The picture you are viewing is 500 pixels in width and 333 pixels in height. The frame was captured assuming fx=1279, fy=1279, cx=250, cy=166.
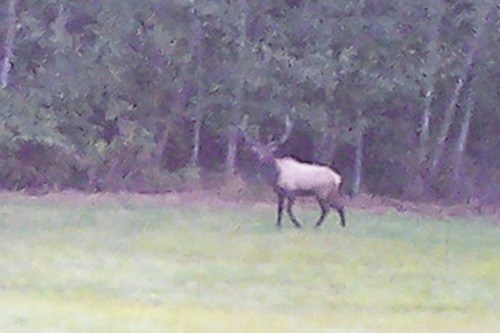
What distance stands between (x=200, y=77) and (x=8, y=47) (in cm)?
379

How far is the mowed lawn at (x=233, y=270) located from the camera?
1170 cm

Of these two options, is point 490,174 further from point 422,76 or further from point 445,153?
point 422,76

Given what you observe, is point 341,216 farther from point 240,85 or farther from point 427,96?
point 427,96

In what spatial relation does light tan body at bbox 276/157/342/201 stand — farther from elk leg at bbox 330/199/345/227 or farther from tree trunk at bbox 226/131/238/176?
tree trunk at bbox 226/131/238/176

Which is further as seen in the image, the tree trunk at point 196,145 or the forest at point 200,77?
the tree trunk at point 196,145

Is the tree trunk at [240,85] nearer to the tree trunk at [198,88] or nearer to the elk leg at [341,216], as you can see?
the tree trunk at [198,88]

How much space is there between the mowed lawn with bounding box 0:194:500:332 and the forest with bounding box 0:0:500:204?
2457 mm

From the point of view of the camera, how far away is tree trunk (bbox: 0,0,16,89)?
2472cm

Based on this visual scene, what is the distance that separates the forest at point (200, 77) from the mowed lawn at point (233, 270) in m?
2.46

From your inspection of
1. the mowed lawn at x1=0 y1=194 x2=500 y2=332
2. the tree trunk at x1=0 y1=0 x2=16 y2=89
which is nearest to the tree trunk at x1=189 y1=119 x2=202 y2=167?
the mowed lawn at x1=0 y1=194 x2=500 y2=332

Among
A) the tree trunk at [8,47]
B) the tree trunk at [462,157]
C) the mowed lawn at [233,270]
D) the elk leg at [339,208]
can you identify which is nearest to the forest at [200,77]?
the tree trunk at [8,47]

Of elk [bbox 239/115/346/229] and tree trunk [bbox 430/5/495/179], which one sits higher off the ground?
tree trunk [bbox 430/5/495/179]

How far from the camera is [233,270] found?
15.8 metres

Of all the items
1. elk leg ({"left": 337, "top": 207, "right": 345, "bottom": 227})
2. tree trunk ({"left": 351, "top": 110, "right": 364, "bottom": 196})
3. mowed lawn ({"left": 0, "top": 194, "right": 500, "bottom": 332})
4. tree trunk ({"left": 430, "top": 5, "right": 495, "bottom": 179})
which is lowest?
mowed lawn ({"left": 0, "top": 194, "right": 500, "bottom": 332})
